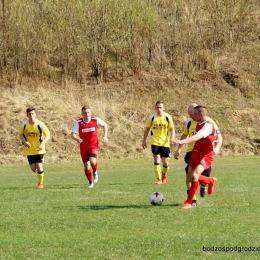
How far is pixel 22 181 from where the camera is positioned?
19.2 m

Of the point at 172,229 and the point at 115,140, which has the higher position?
the point at 172,229

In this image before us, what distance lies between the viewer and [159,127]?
56.5 feet

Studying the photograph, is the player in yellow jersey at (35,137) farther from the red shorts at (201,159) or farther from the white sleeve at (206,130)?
the white sleeve at (206,130)

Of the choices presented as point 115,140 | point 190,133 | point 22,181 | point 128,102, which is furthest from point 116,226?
point 128,102

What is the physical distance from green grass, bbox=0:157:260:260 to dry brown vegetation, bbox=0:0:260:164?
16107mm

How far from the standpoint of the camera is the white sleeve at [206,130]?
1062cm

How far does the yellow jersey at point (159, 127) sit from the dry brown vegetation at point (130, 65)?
525 inches

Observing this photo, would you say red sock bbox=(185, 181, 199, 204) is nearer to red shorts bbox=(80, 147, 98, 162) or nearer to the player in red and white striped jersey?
the player in red and white striped jersey

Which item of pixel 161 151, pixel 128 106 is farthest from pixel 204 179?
pixel 128 106

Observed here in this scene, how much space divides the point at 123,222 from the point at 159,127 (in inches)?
301

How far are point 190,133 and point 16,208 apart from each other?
419 centimetres

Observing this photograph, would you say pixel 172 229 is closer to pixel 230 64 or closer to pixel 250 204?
pixel 250 204

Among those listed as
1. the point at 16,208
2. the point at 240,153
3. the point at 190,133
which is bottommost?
the point at 240,153

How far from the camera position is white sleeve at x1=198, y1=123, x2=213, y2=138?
10625 millimetres
